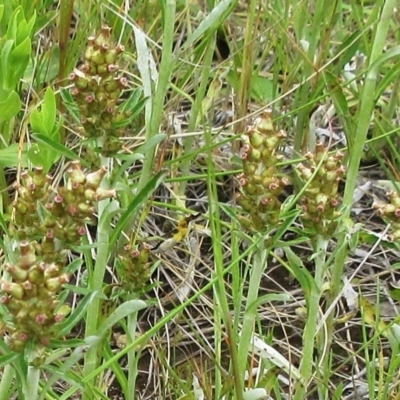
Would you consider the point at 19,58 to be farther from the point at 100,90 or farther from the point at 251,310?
the point at 251,310

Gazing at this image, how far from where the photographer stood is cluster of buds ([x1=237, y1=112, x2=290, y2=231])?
139 centimetres

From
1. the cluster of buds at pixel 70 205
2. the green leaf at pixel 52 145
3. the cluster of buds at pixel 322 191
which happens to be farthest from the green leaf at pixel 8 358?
the cluster of buds at pixel 322 191

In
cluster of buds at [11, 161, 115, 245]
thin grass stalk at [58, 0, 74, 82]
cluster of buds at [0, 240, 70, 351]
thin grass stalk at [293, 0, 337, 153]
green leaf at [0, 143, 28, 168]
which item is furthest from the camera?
thin grass stalk at [293, 0, 337, 153]

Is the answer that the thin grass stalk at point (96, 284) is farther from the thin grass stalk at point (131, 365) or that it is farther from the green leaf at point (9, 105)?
the green leaf at point (9, 105)

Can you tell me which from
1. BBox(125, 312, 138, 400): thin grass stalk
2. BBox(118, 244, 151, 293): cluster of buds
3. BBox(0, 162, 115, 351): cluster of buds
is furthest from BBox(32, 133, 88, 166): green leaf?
BBox(125, 312, 138, 400): thin grass stalk

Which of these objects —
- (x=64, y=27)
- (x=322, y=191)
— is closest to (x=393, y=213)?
(x=322, y=191)

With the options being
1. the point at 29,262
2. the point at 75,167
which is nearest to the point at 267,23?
the point at 75,167

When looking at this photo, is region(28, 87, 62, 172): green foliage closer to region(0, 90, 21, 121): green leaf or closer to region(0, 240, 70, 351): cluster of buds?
region(0, 90, 21, 121): green leaf

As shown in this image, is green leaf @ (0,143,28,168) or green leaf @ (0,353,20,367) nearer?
green leaf @ (0,353,20,367)

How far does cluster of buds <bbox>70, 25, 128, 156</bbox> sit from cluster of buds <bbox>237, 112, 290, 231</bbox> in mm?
237

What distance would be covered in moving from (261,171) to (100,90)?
322mm

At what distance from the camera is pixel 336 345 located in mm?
1965

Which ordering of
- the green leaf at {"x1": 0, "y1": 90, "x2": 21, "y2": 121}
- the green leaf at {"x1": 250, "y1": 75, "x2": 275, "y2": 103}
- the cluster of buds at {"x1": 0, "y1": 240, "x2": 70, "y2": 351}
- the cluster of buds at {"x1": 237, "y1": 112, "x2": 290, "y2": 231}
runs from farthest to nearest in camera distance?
the green leaf at {"x1": 250, "y1": 75, "x2": 275, "y2": 103}, the green leaf at {"x1": 0, "y1": 90, "x2": 21, "y2": 121}, the cluster of buds at {"x1": 237, "y1": 112, "x2": 290, "y2": 231}, the cluster of buds at {"x1": 0, "y1": 240, "x2": 70, "y2": 351}

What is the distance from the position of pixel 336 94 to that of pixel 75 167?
81 centimetres
